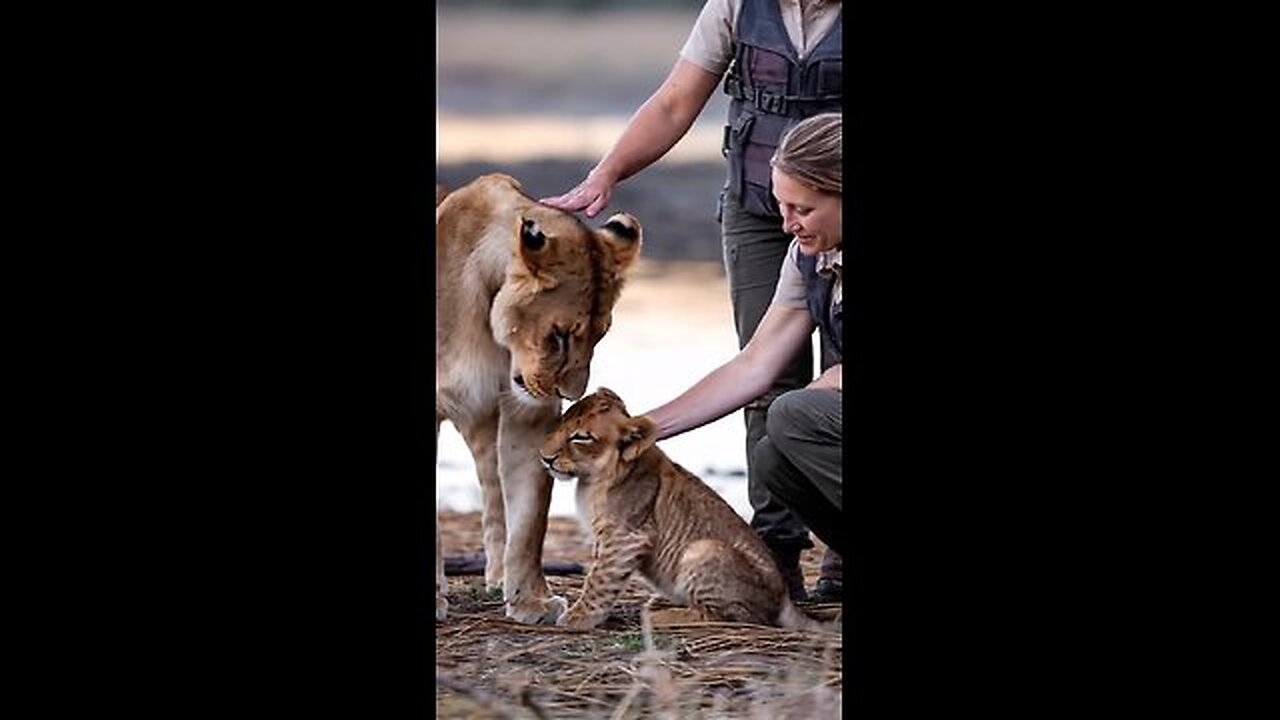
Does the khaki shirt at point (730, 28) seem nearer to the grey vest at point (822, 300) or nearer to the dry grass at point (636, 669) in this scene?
the grey vest at point (822, 300)

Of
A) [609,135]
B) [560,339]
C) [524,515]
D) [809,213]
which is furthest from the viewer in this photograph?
[524,515]

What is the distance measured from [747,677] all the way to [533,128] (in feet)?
3.29

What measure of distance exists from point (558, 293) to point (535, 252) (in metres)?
0.07

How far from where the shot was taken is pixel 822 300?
12.2ft

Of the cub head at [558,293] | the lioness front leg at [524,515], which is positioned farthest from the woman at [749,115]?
the lioness front leg at [524,515]

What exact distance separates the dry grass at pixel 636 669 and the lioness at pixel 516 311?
6.2 inches

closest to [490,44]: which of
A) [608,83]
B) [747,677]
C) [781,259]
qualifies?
[608,83]

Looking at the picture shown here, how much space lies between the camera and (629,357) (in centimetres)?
386

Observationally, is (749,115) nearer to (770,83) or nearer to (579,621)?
(770,83)

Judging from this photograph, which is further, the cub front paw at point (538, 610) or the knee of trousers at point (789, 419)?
the cub front paw at point (538, 610)

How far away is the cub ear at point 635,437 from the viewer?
375cm

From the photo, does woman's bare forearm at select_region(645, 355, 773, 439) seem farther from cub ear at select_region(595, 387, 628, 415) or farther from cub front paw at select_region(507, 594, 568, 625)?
cub front paw at select_region(507, 594, 568, 625)

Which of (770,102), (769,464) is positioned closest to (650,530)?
(769,464)
